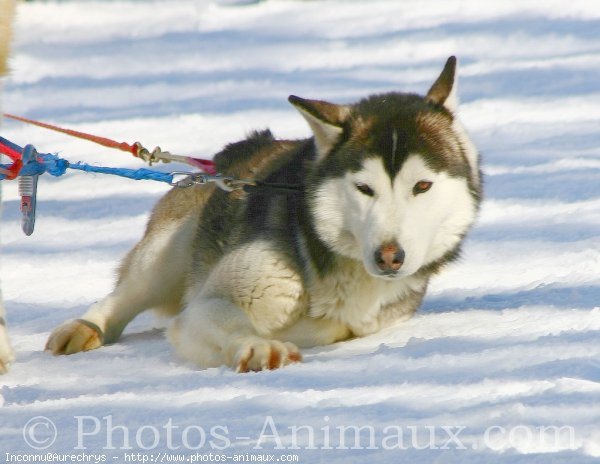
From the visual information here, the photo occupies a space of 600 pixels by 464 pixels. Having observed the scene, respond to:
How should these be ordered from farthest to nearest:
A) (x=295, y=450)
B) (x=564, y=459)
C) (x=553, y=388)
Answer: (x=553, y=388) → (x=295, y=450) → (x=564, y=459)

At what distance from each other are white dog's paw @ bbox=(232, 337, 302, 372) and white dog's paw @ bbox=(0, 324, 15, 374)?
2.67 ft

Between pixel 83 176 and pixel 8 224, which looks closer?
pixel 8 224

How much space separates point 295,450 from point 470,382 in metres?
0.67

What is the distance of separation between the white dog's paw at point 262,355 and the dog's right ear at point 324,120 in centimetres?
70

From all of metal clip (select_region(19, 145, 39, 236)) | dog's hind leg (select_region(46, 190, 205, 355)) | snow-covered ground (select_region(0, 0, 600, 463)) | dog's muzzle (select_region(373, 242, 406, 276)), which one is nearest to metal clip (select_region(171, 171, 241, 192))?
dog's hind leg (select_region(46, 190, 205, 355))

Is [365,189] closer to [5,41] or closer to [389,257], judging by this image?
[389,257]

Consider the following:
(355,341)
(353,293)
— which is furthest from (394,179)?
(355,341)

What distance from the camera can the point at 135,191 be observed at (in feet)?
23.4

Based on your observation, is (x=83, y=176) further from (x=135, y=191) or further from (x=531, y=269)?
(x=531, y=269)

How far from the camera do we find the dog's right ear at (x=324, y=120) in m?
4.24

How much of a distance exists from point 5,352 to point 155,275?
81 centimetres

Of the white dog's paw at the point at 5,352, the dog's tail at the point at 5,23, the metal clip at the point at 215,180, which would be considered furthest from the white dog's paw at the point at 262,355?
the dog's tail at the point at 5,23

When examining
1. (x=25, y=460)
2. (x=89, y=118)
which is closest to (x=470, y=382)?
(x=25, y=460)

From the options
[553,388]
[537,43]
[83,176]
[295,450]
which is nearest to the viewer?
[295,450]
